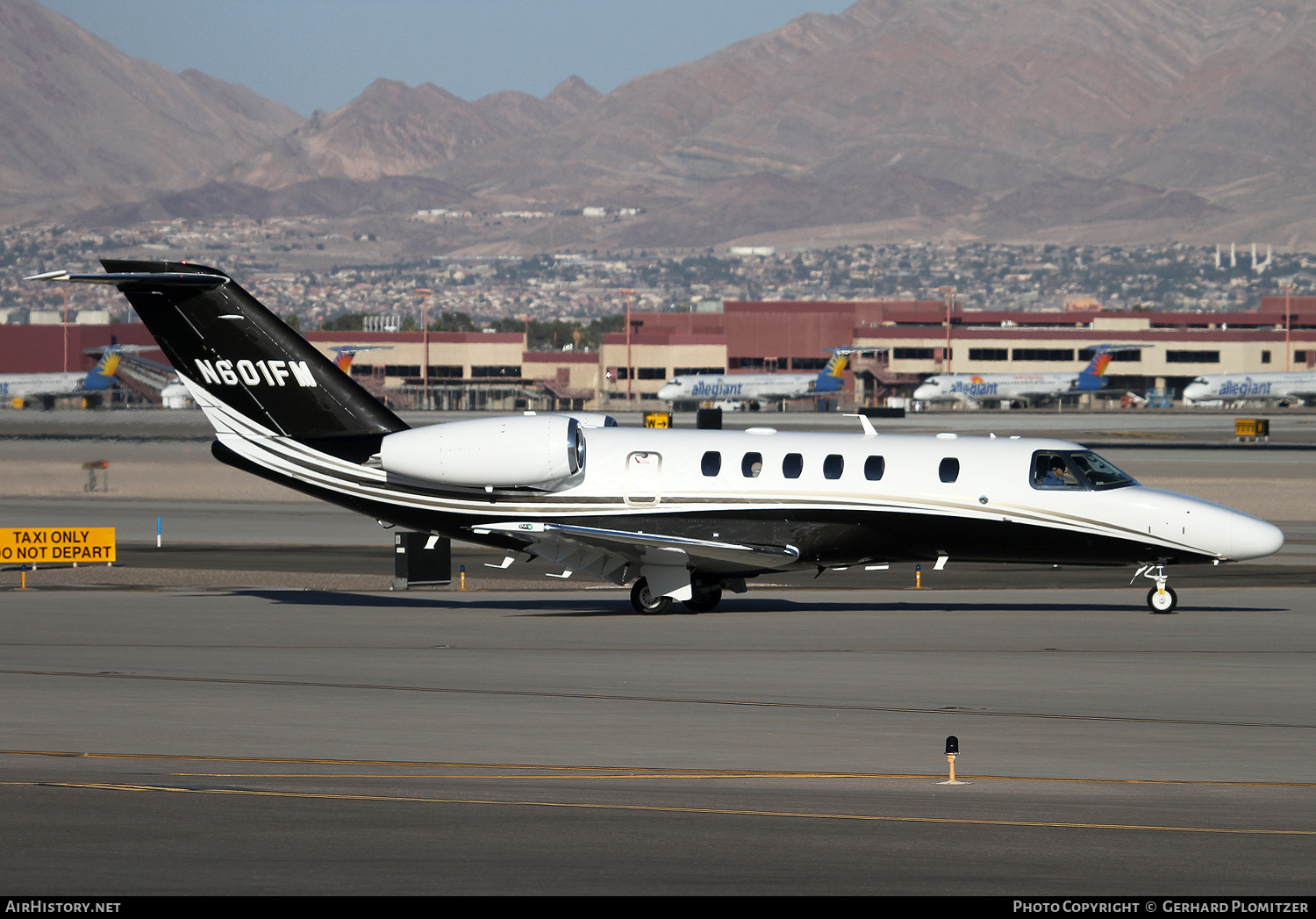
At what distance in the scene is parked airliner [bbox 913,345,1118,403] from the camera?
478 feet

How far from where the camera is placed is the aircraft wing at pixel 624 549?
1019 inches

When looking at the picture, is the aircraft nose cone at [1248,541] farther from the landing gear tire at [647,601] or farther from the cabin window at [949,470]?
the landing gear tire at [647,601]

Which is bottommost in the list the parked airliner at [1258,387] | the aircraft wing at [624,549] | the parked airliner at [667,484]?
the aircraft wing at [624,549]

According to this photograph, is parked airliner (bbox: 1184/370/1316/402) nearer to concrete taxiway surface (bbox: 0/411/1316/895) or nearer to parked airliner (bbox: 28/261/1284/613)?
concrete taxiway surface (bbox: 0/411/1316/895)

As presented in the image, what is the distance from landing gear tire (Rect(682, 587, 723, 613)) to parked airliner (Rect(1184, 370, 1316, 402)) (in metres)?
121

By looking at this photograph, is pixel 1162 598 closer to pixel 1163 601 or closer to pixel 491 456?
pixel 1163 601

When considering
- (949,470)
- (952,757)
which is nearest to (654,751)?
(952,757)

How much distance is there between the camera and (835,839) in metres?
12.1

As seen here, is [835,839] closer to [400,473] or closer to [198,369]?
[400,473]

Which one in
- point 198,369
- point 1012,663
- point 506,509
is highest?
point 198,369

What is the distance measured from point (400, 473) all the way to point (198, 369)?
4.13m

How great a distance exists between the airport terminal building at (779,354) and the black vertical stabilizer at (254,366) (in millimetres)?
138735

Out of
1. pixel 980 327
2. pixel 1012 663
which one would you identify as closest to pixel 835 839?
pixel 1012 663

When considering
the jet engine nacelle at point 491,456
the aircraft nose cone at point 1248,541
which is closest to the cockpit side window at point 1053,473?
the aircraft nose cone at point 1248,541
